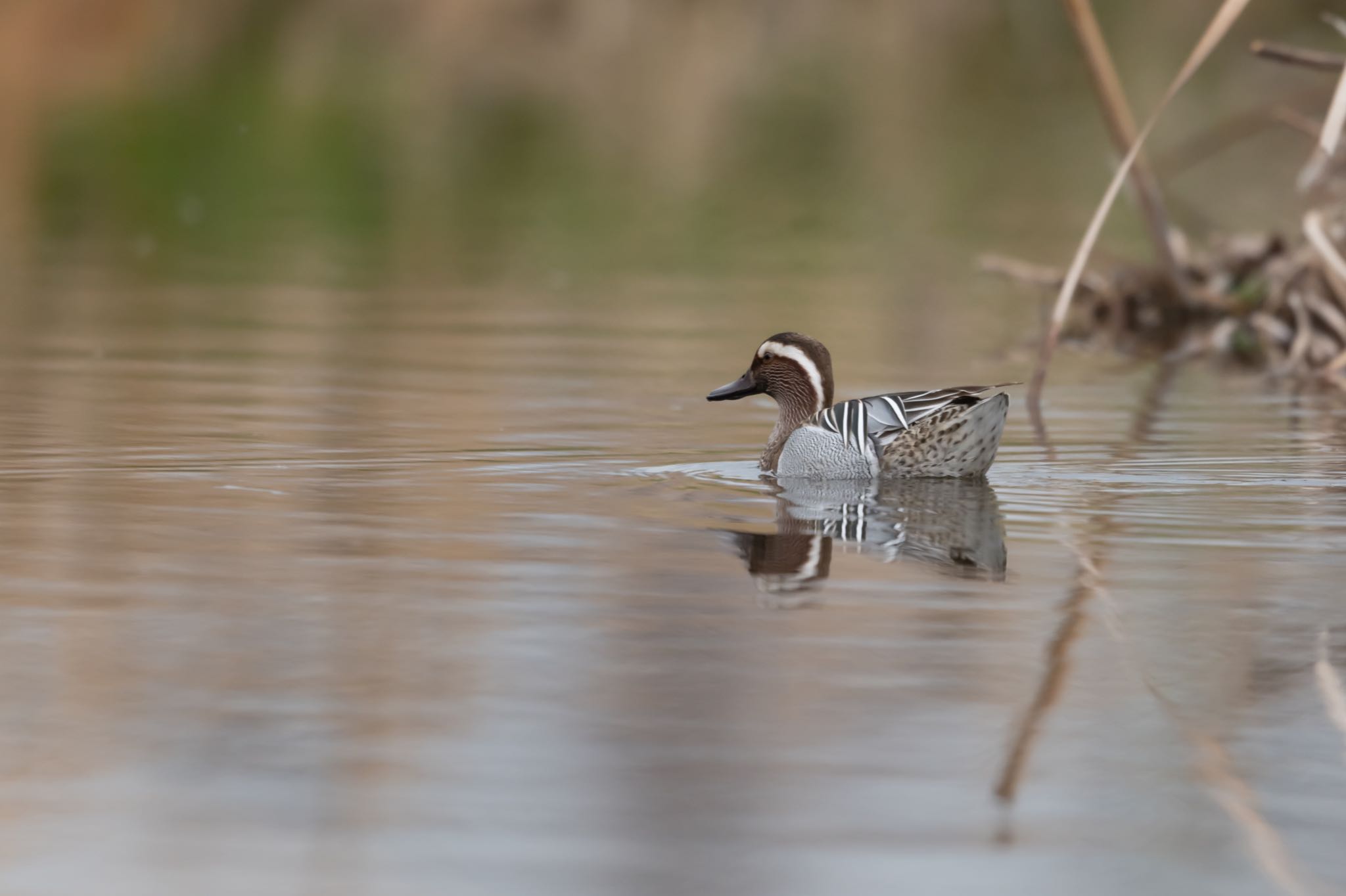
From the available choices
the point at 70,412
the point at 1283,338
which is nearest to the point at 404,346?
the point at 70,412

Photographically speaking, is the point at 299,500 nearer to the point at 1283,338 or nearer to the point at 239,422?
the point at 239,422

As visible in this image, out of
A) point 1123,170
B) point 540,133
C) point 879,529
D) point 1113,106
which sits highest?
point 540,133

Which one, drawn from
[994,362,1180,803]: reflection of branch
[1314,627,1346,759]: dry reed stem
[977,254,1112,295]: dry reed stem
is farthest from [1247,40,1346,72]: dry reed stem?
[977,254,1112,295]: dry reed stem

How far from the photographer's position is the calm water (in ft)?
15.1

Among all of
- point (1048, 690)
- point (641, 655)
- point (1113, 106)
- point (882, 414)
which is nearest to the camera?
point (1048, 690)

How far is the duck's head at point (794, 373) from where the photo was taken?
35.3ft

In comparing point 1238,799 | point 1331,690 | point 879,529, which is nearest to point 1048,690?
point 1331,690

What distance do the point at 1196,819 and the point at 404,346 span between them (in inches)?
407

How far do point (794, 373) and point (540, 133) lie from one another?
22599 mm

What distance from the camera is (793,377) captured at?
35.6ft

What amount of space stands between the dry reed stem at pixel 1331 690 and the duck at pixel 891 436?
121 inches

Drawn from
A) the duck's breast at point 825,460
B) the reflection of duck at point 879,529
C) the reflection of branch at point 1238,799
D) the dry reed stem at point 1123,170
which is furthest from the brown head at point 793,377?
the reflection of branch at point 1238,799

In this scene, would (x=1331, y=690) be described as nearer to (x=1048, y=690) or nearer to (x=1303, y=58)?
(x=1048, y=690)

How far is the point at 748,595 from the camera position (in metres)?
7.12
